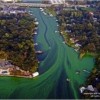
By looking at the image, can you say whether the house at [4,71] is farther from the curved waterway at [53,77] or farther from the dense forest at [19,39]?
the dense forest at [19,39]

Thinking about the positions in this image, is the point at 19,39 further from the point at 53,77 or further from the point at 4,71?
the point at 53,77

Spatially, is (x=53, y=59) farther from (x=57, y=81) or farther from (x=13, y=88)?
(x=13, y=88)

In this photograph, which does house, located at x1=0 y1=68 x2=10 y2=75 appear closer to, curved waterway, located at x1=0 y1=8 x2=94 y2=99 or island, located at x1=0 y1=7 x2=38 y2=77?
island, located at x1=0 y1=7 x2=38 y2=77

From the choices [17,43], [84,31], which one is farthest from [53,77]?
[84,31]

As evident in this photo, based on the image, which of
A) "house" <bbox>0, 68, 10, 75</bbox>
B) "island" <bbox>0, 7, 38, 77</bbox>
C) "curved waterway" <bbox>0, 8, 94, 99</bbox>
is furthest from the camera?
"island" <bbox>0, 7, 38, 77</bbox>

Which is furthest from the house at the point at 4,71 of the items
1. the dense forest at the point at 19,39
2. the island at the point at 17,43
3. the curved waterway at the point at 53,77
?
the dense forest at the point at 19,39

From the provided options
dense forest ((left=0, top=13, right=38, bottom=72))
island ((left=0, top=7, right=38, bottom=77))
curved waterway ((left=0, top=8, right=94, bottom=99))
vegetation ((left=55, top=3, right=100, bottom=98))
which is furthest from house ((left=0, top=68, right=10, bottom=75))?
vegetation ((left=55, top=3, right=100, bottom=98))

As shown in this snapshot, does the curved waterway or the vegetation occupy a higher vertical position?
the vegetation
